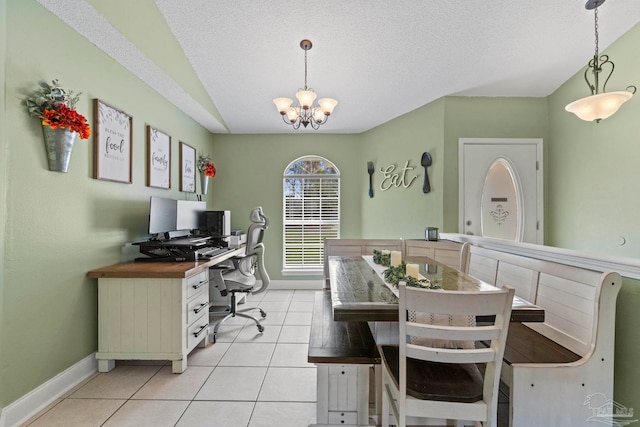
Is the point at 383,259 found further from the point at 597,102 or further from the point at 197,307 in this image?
the point at 597,102

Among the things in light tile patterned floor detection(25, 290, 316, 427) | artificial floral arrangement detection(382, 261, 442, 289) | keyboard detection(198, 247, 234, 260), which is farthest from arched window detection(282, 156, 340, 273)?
artificial floral arrangement detection(382, 261, 442, 289)

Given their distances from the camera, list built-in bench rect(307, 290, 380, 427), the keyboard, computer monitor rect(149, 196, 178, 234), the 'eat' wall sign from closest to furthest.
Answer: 1. built-in bench rect(307, 290, 380, 427)
2. computer monitor rect(149, 196, 178, 234)
3. the keyboard
4. the 'eat' wall sign

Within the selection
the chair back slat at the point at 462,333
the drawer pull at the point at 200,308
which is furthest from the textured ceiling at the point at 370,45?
the chair back slat at the point at 462,333

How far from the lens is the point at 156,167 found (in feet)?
10.2

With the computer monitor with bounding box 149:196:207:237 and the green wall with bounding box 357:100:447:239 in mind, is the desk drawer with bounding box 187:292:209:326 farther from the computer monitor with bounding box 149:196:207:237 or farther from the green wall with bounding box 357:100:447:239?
the green wall with bounding box 357:100:447:239

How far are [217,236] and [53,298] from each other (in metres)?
1.86

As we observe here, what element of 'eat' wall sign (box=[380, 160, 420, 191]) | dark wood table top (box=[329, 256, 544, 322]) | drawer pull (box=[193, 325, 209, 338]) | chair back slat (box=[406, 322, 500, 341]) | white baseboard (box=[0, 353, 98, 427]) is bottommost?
white baseboard (box=[0, 353, 98, 427])

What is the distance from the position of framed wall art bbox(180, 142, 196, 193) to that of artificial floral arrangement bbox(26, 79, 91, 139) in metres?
1.77

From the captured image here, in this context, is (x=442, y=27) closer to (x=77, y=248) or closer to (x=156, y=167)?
(x=156, y=167)

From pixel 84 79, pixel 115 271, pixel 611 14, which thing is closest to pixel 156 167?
pixel 84 79

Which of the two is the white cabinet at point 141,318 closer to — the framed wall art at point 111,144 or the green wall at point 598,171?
the framed wall art at point 111,144

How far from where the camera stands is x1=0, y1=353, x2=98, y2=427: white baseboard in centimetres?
169

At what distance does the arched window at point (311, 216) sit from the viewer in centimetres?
480

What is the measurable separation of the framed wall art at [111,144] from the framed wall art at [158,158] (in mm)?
301
